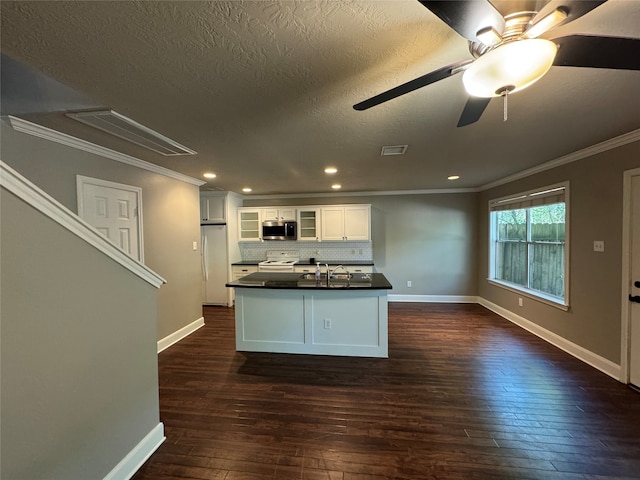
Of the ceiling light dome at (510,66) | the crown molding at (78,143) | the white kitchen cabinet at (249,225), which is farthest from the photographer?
the white kitchen cabinet at (249,225)

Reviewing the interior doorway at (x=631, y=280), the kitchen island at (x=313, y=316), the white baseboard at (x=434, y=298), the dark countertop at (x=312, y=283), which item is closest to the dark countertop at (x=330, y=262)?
the white baseboard at (x=434, y=298)

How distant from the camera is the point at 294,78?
1.48 m

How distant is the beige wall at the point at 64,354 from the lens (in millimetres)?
1076

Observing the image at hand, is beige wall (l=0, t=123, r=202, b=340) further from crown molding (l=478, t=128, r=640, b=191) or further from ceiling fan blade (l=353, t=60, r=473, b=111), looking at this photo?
crown molding (l=478, t=128, r=640, b=191)

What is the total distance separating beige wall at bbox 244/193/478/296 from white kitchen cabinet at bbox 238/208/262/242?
1.74 metres

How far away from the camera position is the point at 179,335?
374cm

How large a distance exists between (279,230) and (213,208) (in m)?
1.39

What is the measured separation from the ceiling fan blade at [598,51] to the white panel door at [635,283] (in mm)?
2121

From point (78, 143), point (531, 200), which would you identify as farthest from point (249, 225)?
point (531, 200)

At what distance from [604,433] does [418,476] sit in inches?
58.3

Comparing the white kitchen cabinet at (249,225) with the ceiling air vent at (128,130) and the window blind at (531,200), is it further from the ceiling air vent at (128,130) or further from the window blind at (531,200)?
the window blind at (531,200)

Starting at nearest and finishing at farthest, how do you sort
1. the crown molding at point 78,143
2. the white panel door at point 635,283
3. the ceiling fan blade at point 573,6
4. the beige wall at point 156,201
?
the ceiling fan blade at point 573,6, the crown molding at point 78,143, the beige wall at point 156,201, the white panel door at point 635,283

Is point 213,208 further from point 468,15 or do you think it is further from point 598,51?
point 598,51

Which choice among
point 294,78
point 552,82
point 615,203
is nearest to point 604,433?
point 615,203
